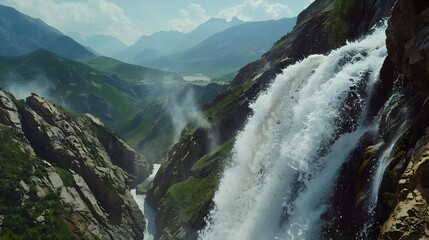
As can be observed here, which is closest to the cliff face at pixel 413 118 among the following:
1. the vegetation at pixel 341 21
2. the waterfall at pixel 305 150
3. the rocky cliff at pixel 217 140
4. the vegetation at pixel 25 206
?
the waterfall at pixel 305 150

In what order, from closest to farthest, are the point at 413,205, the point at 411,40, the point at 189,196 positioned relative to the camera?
the point at 413,205 → the point at 411,40 → the point at 189,196

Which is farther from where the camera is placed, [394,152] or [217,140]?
[217,140]

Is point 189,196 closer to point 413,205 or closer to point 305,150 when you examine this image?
point 305,150

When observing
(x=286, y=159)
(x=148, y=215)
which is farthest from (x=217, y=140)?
(x=286, y=159)

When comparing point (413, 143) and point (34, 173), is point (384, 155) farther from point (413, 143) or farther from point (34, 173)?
point (34, 173)

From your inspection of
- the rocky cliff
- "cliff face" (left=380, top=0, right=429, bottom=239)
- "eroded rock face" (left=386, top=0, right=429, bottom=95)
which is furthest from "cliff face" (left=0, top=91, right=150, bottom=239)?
"cliff face" (left=380, top=0, right=429, bottom=239)

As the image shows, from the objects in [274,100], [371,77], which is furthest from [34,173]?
[371,77]

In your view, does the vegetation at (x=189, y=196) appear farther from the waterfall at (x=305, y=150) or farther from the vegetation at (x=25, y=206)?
the vegetation at (x=25, y=206)
